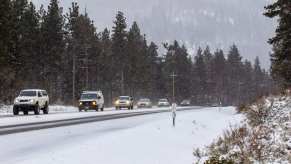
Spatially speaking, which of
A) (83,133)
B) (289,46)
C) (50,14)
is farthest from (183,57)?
(83,133)

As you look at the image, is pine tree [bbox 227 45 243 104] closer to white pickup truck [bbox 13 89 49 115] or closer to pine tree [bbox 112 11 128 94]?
pine tree [bbox 112 11 128 94]

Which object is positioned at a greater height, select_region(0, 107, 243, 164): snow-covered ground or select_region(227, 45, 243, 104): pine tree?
select_region(227, 45, 243, 104): pine tree

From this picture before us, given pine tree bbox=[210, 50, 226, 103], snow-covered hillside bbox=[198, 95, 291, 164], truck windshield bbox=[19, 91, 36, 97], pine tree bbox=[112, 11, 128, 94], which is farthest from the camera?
pine tree bbox=[210, 50, 226, 103]

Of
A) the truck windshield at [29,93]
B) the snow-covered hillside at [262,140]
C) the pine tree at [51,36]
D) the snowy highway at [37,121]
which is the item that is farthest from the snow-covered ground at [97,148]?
the pine tree at [51,36]

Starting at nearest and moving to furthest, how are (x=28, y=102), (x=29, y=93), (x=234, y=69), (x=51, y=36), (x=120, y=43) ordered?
(x=28, y=102) → (x=29, y=93) → (x=51, y=36) → (x=120, y=43) → (x=234, y=69)

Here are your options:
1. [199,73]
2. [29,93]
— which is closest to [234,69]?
[199,73]

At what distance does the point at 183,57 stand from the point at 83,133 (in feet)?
392

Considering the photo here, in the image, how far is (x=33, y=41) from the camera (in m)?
72.3

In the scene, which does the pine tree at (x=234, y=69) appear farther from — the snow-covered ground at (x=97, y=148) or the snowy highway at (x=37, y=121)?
the snow-covered ground at (x=97, y=148)

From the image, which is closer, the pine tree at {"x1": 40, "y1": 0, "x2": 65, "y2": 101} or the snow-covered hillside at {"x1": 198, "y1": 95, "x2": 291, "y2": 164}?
the snow-covered hillside at {"x1": 198, "y1": 95, "x2": 291, "y2": 164}

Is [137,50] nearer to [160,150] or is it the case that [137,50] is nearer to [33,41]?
[33,41]

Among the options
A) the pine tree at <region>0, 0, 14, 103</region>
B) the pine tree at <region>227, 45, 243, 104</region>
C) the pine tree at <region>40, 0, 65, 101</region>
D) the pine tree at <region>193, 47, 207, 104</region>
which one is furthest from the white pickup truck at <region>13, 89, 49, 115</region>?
the pine tree at <region>227, 45, 243, 104</region>

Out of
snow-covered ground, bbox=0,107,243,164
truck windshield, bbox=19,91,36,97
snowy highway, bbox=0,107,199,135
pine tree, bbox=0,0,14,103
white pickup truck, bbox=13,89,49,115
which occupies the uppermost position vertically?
pine tree, bbox=0,0,14,103

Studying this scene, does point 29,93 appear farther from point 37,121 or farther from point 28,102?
point 37,121
